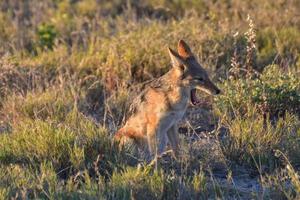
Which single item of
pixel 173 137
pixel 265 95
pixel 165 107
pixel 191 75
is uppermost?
pixel 191 75

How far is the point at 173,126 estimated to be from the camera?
755 cm

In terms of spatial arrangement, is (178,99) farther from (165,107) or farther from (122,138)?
(122,138)

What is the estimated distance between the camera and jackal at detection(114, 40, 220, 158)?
7352mm

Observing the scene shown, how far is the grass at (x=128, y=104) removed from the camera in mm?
6363

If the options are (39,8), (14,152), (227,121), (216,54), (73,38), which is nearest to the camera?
(14,152)

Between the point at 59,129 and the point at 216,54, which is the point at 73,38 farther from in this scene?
the point at 59,129

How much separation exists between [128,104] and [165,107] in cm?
161

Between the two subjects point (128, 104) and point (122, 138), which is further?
point (128, 104)

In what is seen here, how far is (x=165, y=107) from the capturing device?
7.37 metres

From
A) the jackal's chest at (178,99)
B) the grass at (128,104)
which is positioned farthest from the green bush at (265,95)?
the jackal's chest at (178,99)

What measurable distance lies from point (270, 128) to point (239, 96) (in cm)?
91

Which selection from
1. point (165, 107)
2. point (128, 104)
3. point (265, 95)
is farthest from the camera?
point (128, 104)

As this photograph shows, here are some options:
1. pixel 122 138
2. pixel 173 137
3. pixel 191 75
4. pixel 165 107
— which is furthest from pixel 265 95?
pixel 122 138

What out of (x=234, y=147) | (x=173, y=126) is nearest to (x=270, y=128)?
(x=234, y=147)
